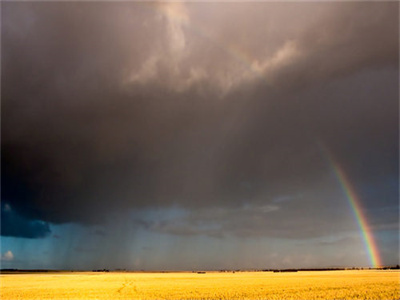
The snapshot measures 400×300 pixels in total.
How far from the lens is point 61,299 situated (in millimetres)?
36344

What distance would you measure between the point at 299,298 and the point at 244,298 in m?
5.57

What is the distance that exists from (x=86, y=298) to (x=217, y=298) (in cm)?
1398

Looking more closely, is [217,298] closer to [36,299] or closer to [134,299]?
[134,299]

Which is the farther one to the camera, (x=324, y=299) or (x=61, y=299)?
(x=61, y=299)

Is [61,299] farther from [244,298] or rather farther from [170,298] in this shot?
[244,298]

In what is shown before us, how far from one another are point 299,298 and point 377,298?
737 cm

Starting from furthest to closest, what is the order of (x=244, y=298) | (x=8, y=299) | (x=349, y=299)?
(x=8, y=299) → (x=244, y=298) → (x=349, y=299)

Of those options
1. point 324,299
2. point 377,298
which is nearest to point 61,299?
point 324,299

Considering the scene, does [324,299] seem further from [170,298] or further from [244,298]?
[170,298]

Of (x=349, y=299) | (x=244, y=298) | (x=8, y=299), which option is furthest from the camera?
(x=8, y=299)

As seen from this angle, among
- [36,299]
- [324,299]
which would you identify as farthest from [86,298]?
[324,299]

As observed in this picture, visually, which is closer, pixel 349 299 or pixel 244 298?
pixel 349 299

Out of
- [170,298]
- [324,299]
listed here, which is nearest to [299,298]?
[324,299]

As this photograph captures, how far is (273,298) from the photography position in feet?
114
